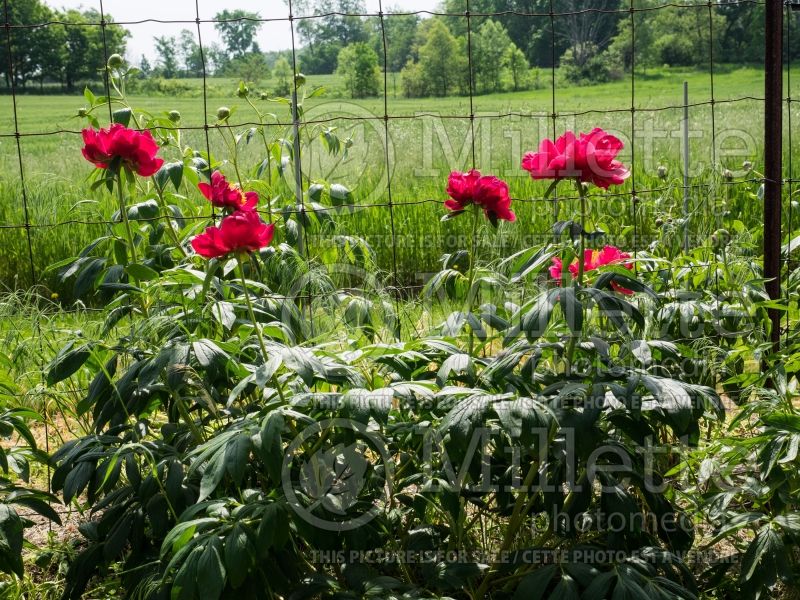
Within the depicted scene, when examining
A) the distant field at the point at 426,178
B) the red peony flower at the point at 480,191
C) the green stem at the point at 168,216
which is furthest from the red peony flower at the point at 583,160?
the green stem at the point at 168,216

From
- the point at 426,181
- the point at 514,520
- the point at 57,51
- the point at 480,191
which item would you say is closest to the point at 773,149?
the point at 480,191

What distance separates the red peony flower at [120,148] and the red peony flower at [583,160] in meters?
0.92

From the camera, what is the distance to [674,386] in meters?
1.92

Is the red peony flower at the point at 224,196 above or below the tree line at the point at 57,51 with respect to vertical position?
below

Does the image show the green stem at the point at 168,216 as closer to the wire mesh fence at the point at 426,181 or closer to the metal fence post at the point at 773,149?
the wire mesh fence at the point at 426,181

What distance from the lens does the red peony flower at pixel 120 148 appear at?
7.27 ft

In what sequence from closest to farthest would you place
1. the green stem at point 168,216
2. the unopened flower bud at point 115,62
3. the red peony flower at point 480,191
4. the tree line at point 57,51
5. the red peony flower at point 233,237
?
the red peony flower at point 233,237 → the red peony flower at point 480,191 → the green stem at point 168,216 → the unopened flower bud at point 115,62 → the tree line at point 57,51

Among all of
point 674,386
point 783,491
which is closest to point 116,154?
point 674,386

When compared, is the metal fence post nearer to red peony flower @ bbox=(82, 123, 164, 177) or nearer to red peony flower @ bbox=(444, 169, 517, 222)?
red peony flower @ bbox=(444, 169, 517, 222)

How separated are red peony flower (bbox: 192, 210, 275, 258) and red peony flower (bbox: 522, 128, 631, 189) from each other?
0.62 metres

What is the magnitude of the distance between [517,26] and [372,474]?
18.3m

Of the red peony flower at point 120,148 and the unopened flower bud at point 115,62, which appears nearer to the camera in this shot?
the red peony flower at point 120,148

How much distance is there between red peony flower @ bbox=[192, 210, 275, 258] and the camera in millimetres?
1873

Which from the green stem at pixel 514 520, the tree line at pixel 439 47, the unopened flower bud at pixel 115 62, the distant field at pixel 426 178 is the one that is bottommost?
the green stem at pixel 514 520
